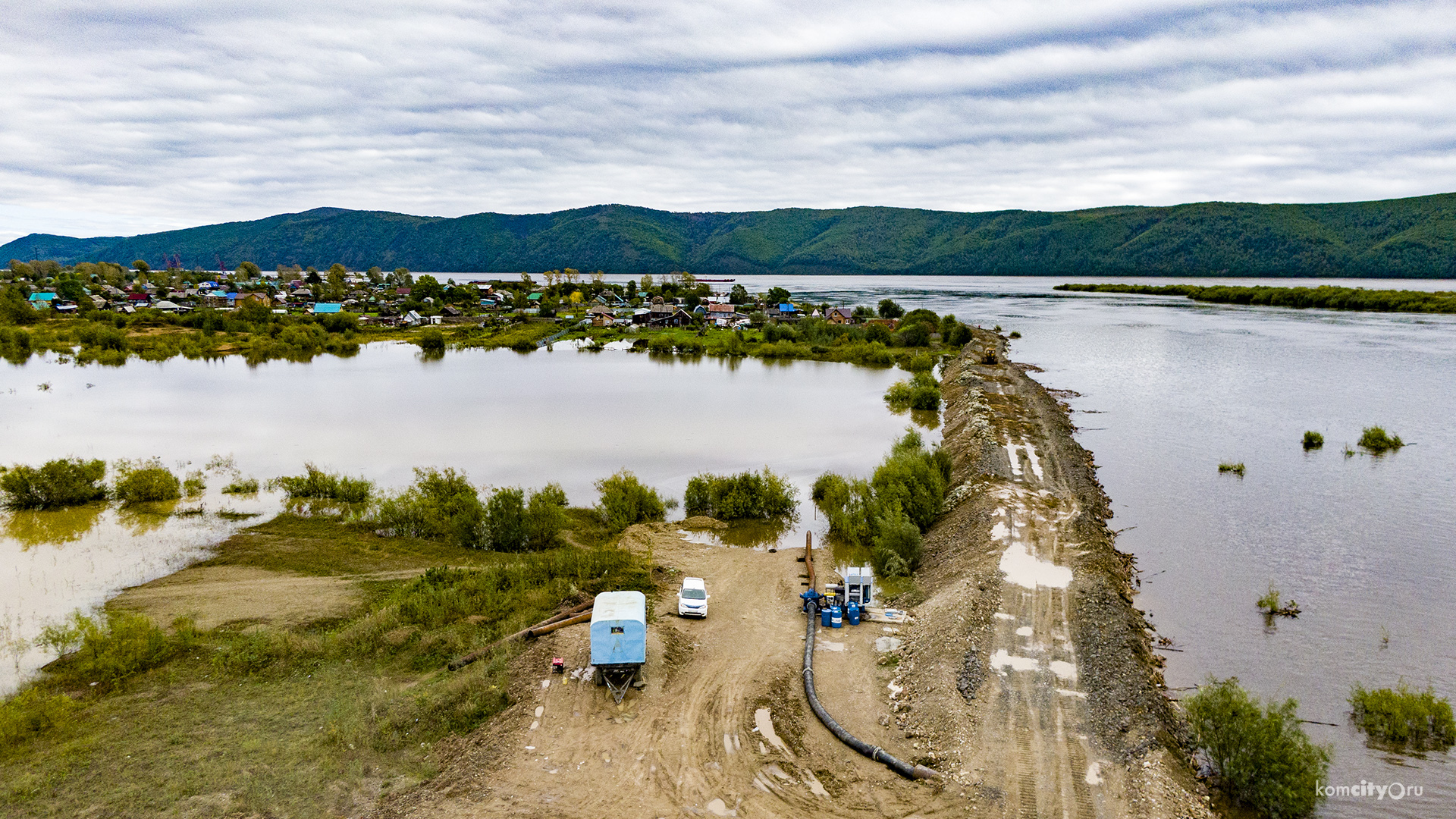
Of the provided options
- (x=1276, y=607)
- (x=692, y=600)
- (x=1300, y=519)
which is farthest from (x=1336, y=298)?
(x=692, y=600)

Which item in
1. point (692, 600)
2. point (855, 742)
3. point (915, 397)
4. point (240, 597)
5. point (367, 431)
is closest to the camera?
point (855, 742)

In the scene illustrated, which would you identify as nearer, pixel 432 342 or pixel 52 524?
pixel 52 524

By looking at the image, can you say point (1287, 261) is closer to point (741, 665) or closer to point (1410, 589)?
point (1410, 589)

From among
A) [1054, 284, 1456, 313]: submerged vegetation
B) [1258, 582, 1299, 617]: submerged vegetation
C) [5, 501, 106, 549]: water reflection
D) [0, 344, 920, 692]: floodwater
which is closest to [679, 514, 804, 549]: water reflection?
[0, 344, 920, 692]: floodwater

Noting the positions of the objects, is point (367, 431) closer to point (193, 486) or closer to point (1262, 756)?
point (193, 486)

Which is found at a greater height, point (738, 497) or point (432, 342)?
point (432, 342)

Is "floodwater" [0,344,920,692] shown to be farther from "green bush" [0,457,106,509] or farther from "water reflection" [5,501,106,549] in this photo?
"green bush" [0,457,106,509]

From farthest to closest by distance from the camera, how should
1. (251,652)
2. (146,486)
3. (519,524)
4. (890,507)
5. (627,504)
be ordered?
(146,486) → (627,504) → (890,507) → (519,524) → (251,652)

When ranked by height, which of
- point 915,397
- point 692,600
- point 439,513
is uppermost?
point 915,397
